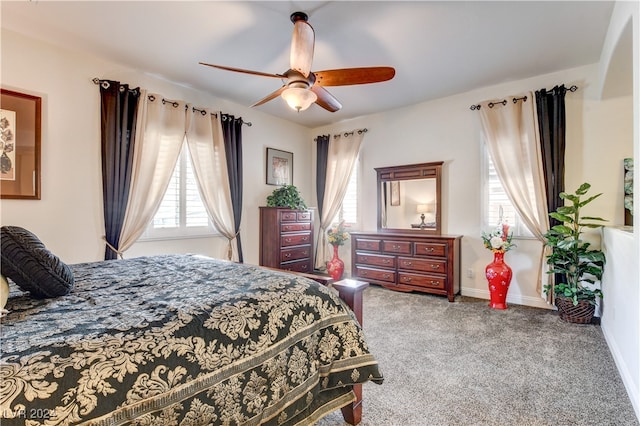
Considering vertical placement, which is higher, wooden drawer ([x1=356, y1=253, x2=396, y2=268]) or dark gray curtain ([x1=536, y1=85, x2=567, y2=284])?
dark gray curtain ([x1=536, y1=85, x2=567, y2=284])

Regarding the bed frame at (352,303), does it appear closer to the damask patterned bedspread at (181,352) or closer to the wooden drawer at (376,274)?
the damask patterned bedspread at (181,352)

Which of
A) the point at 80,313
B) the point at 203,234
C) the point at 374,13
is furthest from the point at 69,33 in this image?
the point at 80,313

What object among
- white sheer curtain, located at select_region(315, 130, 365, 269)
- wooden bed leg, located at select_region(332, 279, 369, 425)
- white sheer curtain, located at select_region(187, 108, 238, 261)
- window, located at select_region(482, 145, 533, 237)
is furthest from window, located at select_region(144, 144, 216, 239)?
window, located at select_region(482, 145, 533, 237)

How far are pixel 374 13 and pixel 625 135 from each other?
3.05 metres

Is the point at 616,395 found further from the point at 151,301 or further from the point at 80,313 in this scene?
the point at 80,313

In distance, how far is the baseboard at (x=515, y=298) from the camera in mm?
3707

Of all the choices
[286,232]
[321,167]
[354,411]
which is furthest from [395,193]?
[354,411]

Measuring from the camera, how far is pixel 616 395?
6.37ft

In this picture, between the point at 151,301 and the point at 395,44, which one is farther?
the point at 395,44

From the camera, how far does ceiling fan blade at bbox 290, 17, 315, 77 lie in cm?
238

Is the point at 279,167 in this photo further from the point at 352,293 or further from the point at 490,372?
the point at 490,372

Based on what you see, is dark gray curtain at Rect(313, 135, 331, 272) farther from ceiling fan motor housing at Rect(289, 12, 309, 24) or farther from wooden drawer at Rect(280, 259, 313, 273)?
ceiling fan motor housing at Rect(289, 12, 309, 24)

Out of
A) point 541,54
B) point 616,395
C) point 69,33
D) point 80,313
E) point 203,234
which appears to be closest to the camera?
point 80,313

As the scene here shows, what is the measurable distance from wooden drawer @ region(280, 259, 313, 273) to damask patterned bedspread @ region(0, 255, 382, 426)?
9.28 ft
